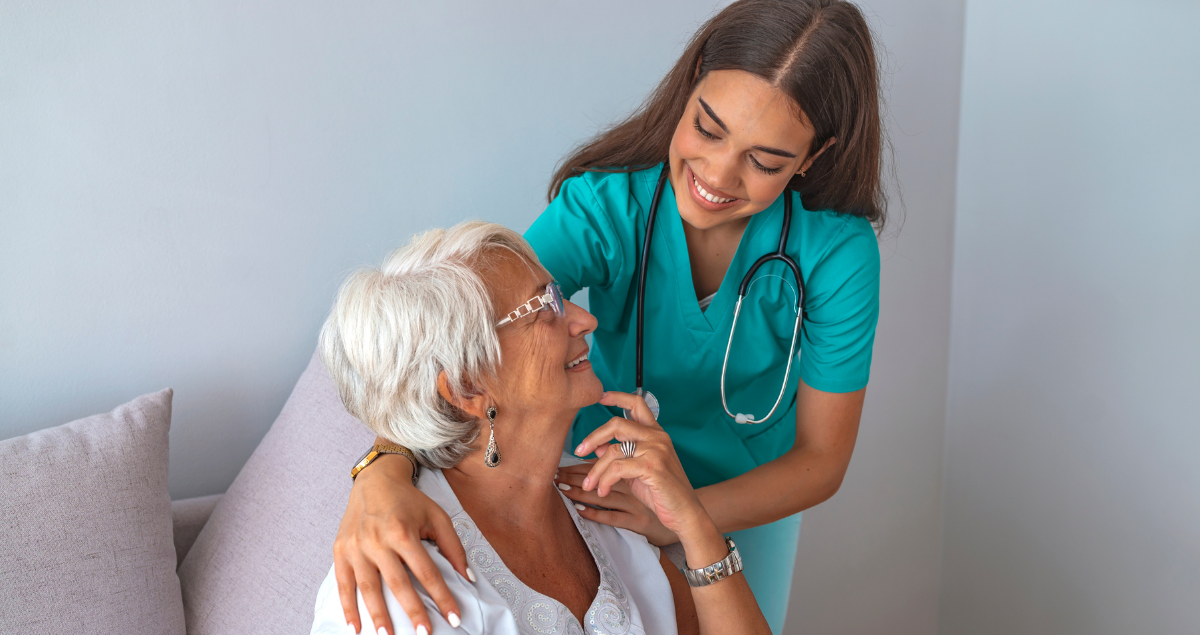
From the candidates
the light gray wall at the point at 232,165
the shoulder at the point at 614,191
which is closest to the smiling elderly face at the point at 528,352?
the shoulder at the point at 614,191

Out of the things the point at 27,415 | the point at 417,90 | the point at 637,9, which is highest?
the point at 637,9

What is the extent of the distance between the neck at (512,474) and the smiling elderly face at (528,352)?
1.3 inches

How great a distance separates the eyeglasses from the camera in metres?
1.12

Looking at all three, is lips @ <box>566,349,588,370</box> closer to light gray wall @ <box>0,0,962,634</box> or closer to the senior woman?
the senior woman

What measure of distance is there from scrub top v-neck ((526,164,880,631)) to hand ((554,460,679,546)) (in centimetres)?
23

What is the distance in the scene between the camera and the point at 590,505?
4.37ft

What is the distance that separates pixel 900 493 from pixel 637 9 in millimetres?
1670

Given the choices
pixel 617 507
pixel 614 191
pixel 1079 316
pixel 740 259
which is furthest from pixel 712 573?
pixel 1079 316

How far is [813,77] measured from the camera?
112 cm

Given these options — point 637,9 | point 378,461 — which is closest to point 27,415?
point 378,461

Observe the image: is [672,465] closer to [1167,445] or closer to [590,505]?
[590,505]

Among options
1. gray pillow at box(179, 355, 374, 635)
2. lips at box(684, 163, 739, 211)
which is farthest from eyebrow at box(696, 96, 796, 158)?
gray pillow at box(179, 355, 374, 635)

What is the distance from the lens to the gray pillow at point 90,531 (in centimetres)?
112

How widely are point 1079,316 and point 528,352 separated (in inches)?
60.2
